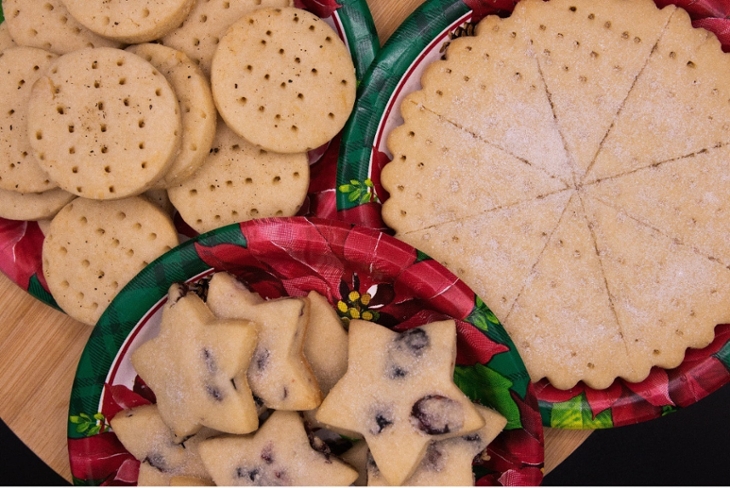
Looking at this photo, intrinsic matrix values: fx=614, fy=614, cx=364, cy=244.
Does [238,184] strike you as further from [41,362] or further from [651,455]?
[651,455]

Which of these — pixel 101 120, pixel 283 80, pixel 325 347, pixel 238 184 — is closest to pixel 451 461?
pixel 325 347

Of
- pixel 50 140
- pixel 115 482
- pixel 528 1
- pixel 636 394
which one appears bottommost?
pixel 115 482

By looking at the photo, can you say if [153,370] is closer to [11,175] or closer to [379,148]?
[11,175]

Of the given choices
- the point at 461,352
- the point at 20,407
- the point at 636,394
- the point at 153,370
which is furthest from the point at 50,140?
the point at 636,394

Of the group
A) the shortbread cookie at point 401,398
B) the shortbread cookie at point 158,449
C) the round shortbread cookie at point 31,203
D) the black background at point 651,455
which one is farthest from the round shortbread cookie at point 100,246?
the black background at point 651,455

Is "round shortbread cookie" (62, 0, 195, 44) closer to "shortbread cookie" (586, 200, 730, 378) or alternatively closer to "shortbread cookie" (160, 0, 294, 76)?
"shortbread cookie" (160, 0, 294, 76)

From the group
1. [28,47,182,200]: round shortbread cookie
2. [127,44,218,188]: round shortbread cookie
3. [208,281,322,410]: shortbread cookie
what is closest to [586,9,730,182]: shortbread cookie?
[208,281,322,410]: shortbread cookie

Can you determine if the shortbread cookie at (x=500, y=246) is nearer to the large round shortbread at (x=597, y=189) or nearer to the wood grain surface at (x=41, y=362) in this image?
the large round shortbread at (x=597, y=189)
